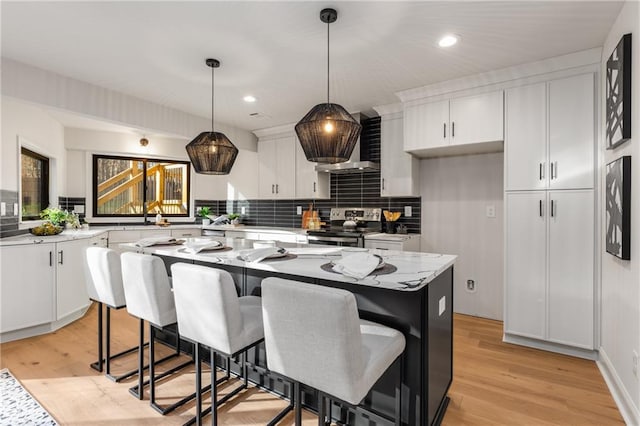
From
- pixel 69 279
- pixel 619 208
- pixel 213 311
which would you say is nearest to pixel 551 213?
pixel 619 208

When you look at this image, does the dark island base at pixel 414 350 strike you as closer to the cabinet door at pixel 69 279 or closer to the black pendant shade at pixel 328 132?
the black pendant shade at pixel 328 132

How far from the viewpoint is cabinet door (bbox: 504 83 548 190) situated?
2.86m

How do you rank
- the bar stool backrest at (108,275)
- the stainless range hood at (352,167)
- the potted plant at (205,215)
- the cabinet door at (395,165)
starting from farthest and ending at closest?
the potted plant at (205,215) < the stainless range hood at (352,167) < the cabinet door at (395,165) < the bar stool backrest at (108,275)

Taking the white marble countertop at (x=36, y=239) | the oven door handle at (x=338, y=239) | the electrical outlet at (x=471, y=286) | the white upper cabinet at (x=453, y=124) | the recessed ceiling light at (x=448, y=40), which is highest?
the recessed ceiling light at (x=448, y=40)

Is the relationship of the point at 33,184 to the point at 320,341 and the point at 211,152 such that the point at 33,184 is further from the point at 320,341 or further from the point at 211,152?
the point at 320,341

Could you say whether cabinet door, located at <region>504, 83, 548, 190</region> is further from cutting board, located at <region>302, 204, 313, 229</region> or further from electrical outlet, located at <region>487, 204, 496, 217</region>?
cutting board, located at <region>302, 204, 313, 229</region>

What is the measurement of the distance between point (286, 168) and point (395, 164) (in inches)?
67.4

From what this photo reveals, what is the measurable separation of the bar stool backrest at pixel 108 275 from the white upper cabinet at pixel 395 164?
284cm

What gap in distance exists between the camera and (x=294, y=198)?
16.1 feet

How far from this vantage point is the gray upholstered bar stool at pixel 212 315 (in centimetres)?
154

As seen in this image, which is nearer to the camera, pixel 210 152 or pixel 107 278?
pixel 107 278

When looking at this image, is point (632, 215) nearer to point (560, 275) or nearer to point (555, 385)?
point (560, 275)

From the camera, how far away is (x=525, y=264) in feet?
9.60

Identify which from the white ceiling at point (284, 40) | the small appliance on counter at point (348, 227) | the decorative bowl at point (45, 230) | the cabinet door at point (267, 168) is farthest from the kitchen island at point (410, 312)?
the cabinet door at point (267, 168)
